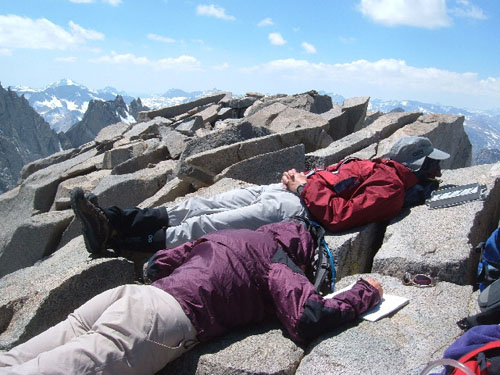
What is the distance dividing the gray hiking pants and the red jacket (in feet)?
0.81

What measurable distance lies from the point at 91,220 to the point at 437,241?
348cm

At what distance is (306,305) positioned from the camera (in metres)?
2.81

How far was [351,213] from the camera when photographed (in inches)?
166

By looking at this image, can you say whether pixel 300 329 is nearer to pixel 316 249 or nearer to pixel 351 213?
pixel 316 249

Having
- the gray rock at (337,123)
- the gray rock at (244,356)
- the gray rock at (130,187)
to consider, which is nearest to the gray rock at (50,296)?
the gray rock at (244,356)

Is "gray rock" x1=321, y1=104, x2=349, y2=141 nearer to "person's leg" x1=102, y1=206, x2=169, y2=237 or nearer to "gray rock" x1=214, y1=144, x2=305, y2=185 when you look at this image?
"gray rock" x1=214, y1=144, x2=305, y2=185

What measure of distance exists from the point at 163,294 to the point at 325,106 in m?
13.0

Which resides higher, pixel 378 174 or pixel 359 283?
pixel 378 174

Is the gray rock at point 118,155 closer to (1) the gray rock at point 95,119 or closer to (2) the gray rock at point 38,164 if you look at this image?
(2) the gray rock at point 38,164

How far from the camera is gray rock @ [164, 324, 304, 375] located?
271cm

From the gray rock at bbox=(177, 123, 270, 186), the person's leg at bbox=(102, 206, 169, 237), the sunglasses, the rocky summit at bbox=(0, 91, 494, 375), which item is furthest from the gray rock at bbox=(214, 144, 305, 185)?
the sunglasses

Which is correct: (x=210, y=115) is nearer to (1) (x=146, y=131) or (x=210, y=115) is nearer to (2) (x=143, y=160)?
(1) (x=146, y=131)

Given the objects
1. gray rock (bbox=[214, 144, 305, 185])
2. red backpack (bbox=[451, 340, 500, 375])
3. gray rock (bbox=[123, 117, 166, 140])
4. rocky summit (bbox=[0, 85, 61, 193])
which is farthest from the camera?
rocky summit (bbox=[0, 85, 61, 193])

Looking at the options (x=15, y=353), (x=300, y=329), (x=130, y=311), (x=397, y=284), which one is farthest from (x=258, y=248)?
(x=15, y=353)
